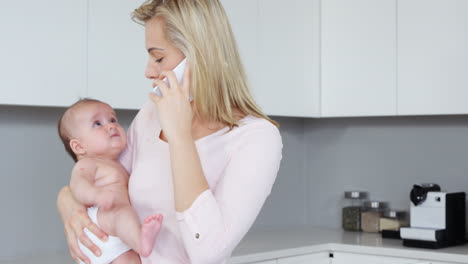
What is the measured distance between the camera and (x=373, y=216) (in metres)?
3.66

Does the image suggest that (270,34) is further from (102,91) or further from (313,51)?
(102,91)

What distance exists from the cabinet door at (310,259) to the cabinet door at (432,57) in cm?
77

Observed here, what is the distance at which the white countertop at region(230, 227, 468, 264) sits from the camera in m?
2.95

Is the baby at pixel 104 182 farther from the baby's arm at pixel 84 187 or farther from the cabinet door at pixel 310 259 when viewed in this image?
the cabinet door at pixel 310 259

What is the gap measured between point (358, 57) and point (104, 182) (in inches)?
86.1

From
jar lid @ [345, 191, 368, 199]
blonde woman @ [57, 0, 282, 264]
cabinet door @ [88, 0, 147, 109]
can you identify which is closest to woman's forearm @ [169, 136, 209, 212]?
blonde woman @ [57, 0, 282, 264]

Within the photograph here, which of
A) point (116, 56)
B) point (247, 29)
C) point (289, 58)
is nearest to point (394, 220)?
point (289, 58)

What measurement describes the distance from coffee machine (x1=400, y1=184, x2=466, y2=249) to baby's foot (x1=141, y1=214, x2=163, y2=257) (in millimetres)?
1944

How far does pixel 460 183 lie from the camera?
3471 mm

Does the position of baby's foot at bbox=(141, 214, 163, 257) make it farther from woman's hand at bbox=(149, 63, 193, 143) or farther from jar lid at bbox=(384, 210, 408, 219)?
jar lid at bbox=(384, 210, 408, 219)

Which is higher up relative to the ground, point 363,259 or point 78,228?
point 78,228

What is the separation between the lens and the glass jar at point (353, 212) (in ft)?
12.3

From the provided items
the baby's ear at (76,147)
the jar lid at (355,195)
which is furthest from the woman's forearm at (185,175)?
the jar lid at (355,195)

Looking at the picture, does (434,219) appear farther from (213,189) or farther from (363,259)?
(213,189)
